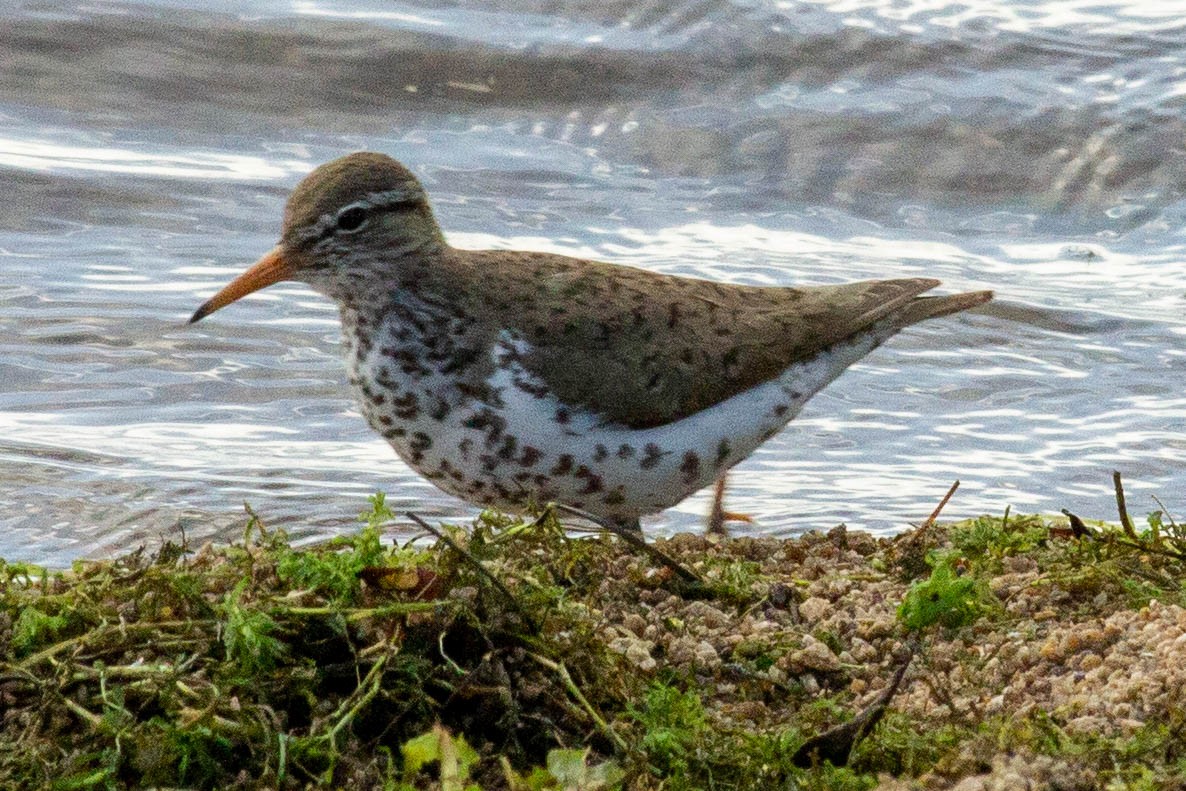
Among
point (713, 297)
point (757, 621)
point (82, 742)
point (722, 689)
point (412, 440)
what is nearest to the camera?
point (82, 742)

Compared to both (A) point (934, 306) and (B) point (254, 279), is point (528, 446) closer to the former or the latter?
(B) point (254, 279)

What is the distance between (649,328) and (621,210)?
4379 mm

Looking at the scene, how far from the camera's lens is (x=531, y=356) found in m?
5.79

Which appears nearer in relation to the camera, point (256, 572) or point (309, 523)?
point (256, 572)

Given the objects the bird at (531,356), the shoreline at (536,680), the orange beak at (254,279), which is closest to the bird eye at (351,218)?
the bird at (531,356)

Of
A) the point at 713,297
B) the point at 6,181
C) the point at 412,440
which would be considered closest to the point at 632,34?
the point at 6,181

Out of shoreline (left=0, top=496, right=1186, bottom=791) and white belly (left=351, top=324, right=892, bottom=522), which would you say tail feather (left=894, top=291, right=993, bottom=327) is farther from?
shoreline (left=0, top=496, right=1186, bottom=791)

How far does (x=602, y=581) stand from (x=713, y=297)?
2088 mm

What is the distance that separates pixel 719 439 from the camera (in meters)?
6.14

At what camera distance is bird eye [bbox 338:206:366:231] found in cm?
601

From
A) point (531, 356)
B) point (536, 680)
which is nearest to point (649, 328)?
point (531, 356)

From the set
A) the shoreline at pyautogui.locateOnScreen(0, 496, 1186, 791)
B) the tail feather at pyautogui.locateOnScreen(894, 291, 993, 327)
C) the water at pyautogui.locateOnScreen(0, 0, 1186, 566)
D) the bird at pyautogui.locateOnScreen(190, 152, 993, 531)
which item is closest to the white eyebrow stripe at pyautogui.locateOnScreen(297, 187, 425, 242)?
the bird at pyautogui.locateOnScreen(190, 152, 993, 531)

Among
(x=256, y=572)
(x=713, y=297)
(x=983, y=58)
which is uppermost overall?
(x=983, y=58)

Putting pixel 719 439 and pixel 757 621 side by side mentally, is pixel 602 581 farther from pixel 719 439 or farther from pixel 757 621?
pixel 719 439
